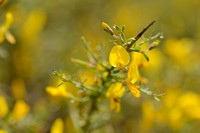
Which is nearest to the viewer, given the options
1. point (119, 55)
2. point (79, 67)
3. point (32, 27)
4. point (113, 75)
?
point (119, 55)

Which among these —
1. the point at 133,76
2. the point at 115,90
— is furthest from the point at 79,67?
the point at 133,76

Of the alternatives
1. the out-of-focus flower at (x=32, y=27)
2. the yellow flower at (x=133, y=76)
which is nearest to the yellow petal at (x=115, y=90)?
the yellow flower at (x=133, y=76)

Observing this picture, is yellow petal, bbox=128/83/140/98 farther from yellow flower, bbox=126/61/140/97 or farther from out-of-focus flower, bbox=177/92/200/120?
out-of-focus flower, bbox=177/92/200/120

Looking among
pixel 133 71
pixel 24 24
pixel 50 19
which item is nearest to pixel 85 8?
pixel 50 19

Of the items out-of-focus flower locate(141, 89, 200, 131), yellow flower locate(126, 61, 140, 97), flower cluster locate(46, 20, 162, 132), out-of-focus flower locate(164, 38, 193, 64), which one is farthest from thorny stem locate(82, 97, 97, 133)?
out-of-focus flower locate(164, 38, 193, 64)

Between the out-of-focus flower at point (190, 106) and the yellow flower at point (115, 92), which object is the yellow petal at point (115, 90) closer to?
the yellow flower at point (115, 92)

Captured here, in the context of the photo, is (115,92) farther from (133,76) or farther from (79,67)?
(79,67)

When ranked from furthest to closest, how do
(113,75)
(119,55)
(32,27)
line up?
(32,27)
(113,75)
(119,55)

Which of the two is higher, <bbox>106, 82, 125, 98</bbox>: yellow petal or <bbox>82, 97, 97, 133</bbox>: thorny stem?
<bbox>106, 82, 125, 98</bbox>: yellow petal

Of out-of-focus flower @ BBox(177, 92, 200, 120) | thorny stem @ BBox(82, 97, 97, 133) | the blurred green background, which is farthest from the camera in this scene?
the blurred green background
